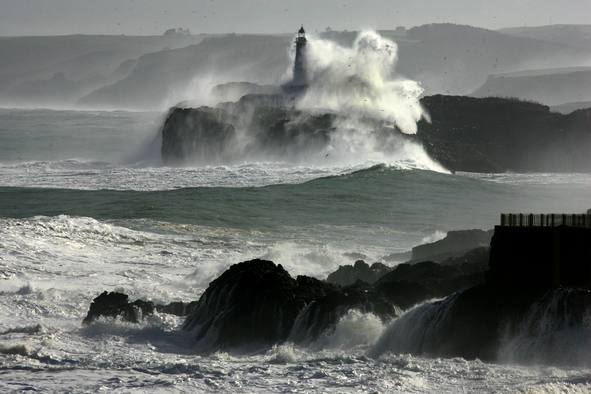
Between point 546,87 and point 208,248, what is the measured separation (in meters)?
150

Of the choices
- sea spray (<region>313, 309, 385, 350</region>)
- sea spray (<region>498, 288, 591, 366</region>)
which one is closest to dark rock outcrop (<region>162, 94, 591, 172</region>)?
sea spray (<region>313, 309, 385, 350</region>)

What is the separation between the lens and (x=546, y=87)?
186750 mm

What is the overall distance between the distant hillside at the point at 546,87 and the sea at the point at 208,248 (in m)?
102

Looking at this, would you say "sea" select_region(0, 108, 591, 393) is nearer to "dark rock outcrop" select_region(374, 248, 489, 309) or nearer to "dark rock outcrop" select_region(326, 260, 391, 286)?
"dark rock outcrop" select_region(374, 248, 489, 309)

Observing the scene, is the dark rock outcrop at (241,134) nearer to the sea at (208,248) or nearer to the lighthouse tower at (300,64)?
the sea at (208,248)

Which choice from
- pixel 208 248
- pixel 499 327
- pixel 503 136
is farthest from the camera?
pixel 503 136

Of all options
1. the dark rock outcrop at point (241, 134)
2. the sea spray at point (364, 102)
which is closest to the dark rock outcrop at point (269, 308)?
the sea spray at point (364, 102)

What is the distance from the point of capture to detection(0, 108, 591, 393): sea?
22000mm

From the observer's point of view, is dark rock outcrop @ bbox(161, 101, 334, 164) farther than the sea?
Yes

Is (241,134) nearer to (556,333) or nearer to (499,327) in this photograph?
(499,327)

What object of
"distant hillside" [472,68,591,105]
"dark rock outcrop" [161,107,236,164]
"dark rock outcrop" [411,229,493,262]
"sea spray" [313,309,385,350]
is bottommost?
"sea spray" [313,309,385,350]

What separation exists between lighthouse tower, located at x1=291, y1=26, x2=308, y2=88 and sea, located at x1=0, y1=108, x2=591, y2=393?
9.57m

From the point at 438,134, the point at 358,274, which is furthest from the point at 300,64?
the point at 358,274

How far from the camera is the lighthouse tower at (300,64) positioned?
89250mm
